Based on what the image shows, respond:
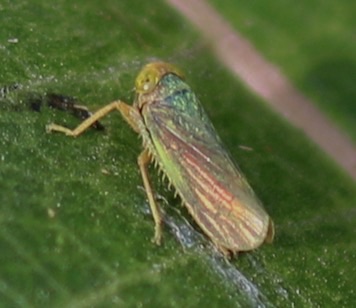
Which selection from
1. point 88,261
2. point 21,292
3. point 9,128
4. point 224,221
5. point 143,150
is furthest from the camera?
point 143,150

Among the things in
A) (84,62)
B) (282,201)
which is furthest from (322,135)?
(84,62)

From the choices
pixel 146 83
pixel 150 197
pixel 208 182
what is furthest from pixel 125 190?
pixel 146 83

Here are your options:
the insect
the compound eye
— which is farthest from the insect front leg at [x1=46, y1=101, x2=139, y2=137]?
the compound eye

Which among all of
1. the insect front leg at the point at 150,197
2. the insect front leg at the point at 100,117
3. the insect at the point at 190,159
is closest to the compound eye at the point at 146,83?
the insect at the point at 190,159

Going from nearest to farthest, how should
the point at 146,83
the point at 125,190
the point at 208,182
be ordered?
the point at 125,190, the point at 208,182, the point at 146,83

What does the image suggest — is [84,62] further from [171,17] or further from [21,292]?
[21,292]

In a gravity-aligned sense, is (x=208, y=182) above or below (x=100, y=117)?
above

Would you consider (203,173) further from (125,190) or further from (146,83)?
(146,83)
